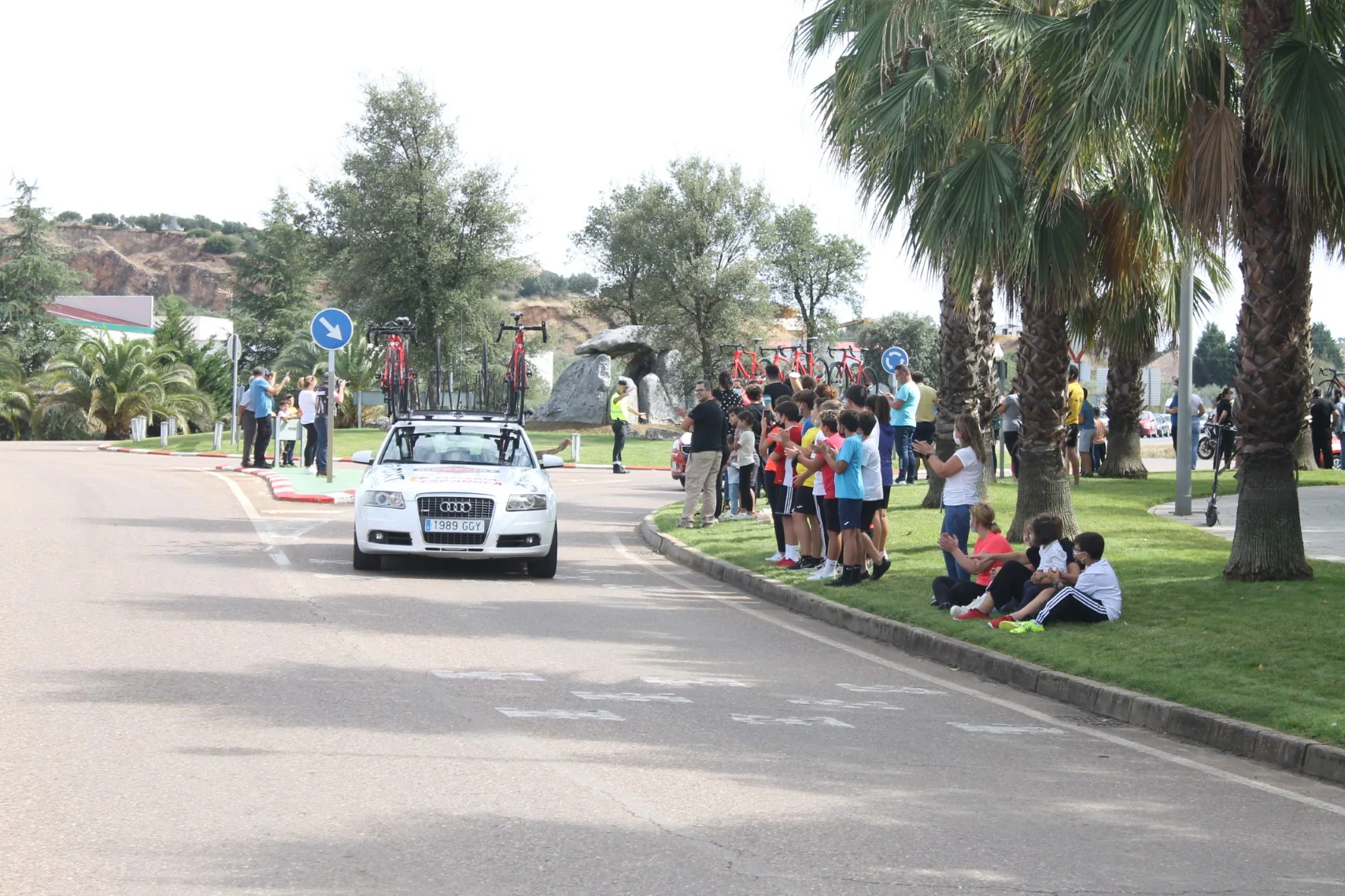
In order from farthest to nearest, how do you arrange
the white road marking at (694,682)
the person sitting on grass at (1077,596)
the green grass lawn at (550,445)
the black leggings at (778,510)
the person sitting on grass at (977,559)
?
the green grass lawn at (550,445) → the black leggings at (778,510) → the person sitting on grass at (977,559) → the person sitting on grass at (1077,596) → the white road marking at (694,682)

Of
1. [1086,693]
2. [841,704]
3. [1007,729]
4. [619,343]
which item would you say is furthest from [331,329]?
[619,343]

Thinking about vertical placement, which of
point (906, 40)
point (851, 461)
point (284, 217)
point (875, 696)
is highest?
point (284, 217)

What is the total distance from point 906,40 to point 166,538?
1017cm

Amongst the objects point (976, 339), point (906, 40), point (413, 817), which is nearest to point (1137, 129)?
point (906, 40)

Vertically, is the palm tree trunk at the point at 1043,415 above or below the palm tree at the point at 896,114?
below

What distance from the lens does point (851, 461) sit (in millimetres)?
13359

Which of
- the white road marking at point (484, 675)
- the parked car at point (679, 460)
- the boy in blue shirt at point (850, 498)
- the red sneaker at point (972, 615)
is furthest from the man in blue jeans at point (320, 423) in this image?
the white road marking at point (484, 675)

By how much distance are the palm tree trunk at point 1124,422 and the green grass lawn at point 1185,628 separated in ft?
37.6

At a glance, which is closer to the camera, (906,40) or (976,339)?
(906,40)

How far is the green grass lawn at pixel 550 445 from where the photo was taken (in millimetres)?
40344

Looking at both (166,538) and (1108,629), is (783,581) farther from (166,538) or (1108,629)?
(166,538)

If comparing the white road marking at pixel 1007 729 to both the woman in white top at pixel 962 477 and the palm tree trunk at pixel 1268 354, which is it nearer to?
the woman in white top at pixel 962 477

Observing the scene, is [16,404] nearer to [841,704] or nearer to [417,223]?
[417,223]

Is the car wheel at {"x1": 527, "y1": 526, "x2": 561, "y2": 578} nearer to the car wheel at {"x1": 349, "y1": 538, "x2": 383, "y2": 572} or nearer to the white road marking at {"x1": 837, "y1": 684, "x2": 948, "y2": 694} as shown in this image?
the car wheel at {"x1": 349, "y1": 538, "x2": 383, "y2": 572}
